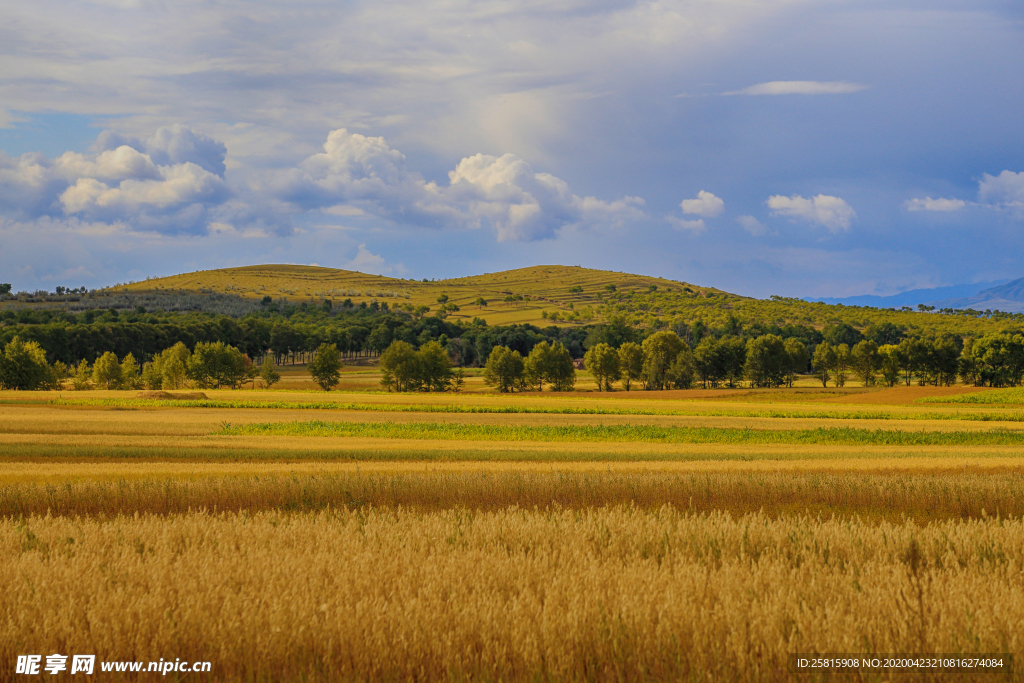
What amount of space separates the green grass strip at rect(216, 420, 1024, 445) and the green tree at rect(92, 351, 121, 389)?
238 feet

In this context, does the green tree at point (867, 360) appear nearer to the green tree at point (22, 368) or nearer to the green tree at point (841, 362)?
the green tree at point (841, 362)

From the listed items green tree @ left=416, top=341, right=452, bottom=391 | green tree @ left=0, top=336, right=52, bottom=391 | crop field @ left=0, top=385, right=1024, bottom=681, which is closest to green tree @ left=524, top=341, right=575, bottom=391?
green tree @ left=416, top=341, right=452, bottom=391

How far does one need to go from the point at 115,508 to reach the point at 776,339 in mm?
134063

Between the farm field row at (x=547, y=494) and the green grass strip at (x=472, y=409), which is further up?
the farm field row at (x=547, y=494)

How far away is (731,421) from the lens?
59750 mm

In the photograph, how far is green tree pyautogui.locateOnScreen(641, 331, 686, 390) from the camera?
12550 centimetres

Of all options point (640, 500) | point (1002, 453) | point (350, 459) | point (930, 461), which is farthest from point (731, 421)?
point (640, 500)

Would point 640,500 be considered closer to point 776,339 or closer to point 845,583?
point 845,583

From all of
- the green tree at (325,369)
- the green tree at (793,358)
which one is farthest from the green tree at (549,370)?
the green tree at (793,358)

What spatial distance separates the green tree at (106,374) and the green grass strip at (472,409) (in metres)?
37.5

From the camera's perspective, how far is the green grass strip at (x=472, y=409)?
6512 cm

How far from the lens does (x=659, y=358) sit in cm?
12562

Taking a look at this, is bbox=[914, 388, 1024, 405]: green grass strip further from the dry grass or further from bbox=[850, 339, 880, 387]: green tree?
the dry grass

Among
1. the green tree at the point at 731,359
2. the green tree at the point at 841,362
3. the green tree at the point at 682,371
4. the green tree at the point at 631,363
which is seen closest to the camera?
the green tree at the point at 682,371
